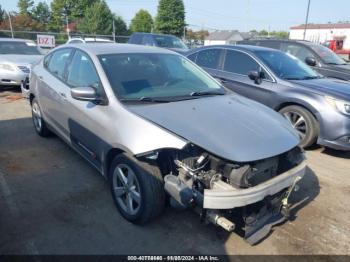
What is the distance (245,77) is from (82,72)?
3278mm

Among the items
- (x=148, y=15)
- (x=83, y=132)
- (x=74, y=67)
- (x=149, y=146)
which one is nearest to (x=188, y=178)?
(x=149, y=146)

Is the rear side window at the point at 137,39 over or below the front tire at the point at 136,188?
over

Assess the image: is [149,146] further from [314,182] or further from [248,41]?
[248,41]

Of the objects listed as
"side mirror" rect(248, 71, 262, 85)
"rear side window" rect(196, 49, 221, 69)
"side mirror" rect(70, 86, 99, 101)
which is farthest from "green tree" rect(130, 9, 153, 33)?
"side mirror" rect(70, 86, 99, 101)

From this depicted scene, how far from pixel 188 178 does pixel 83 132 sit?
1598 mm

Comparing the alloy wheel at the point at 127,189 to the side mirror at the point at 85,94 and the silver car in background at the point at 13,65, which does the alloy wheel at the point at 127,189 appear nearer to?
the side mirror at the point at 85,94

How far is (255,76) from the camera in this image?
215 inches

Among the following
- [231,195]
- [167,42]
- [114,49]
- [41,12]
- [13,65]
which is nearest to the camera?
[231,195]

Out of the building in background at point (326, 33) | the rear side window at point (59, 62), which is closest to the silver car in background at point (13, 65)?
the rear side window at point (59, 62)

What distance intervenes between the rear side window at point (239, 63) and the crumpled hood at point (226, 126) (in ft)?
8.57

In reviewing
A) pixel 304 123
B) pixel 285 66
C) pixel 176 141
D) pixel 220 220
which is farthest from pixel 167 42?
pixel 220 220

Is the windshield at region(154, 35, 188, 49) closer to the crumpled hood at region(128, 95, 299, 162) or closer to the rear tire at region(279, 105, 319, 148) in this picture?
the rear tire at region(279, 105, 319, 148)

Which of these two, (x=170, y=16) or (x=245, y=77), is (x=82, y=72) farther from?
(x=170, y=16)

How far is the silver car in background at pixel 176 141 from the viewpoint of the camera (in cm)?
251
